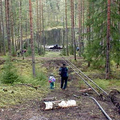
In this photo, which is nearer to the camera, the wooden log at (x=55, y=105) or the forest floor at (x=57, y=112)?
the forest floor at (x=57, y=112)

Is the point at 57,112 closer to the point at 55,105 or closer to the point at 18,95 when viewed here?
the point at 55,105

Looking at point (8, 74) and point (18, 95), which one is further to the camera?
point (8, 74)

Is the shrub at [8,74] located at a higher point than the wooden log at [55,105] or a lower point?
higher

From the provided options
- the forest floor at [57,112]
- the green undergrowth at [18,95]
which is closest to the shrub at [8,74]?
the green undergrowth at [18,95]

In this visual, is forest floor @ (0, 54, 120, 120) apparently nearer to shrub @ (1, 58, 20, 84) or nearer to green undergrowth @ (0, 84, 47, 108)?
green undergrowth @ (0, 84, 47, 108)

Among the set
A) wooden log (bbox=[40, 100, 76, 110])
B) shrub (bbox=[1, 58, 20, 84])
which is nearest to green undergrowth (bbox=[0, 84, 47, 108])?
shrub (bbox=[1, 58, 20, 84])

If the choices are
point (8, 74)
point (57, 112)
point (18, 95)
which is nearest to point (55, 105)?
point (57, 112)

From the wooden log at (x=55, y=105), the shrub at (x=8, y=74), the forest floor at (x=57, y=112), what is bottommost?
the forest floor at (x=57, y=112)

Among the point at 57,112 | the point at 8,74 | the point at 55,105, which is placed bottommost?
the point at 57,112

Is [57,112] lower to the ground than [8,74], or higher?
lower

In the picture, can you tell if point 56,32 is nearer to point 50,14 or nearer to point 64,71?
point 50,14

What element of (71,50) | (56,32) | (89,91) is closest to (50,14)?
(56,32)

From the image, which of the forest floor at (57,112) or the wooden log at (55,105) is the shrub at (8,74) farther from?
the wooden log at (55,105)

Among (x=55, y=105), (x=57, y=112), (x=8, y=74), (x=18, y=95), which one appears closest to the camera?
(x=57, y=112)
